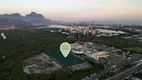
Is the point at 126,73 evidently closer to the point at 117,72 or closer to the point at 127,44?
the point at 117,72

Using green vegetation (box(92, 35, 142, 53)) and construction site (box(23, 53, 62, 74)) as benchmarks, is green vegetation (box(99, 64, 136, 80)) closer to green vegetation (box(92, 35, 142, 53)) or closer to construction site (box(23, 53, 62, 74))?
construction site (box(23, 53, 62, 74))

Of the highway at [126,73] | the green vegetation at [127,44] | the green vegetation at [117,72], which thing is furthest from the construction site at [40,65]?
the green vegetation at [127,44]

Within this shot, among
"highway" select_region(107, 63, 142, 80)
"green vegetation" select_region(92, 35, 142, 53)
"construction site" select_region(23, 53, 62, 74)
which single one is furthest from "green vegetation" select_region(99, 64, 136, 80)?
"green vegetation" select_region(92, 35, 142, 53)

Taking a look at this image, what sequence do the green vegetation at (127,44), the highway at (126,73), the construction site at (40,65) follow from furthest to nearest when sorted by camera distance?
the green vegetation at (127,44), the construction site at (40,65), the highway at (126,73)

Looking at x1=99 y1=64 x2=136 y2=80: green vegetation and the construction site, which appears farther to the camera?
the construction site

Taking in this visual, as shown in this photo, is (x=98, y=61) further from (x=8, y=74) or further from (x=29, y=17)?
(x=29, y=17)

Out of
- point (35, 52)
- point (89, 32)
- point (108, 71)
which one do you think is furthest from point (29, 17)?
point (108, 71)

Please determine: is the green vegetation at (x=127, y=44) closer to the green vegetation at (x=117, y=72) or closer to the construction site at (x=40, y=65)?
the green vegetation at (x=117, y=72)

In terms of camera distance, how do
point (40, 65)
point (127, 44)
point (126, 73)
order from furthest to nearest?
point (127, 44), point (40, 65), point (126, 73)

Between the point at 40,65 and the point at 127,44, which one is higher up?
the point at 127,44

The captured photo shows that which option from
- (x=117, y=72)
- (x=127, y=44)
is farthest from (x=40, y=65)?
(x=127, y=44)

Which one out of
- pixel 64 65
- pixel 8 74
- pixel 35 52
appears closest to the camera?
pixel 8 74
